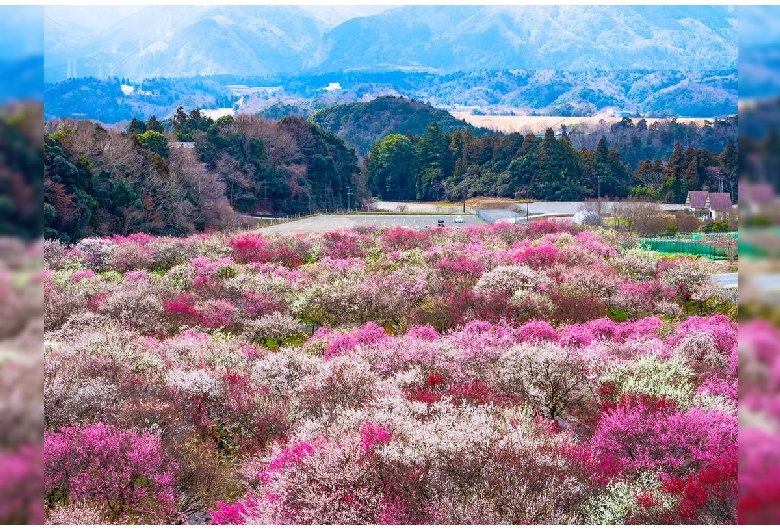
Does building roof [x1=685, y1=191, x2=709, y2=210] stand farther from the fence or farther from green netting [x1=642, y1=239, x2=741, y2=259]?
green netting [x1=642, y1=239, x2=741, y2=259]

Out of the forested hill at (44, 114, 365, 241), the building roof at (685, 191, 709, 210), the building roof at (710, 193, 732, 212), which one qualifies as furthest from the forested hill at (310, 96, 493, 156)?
the building roof at (710, 193, 732, 212)

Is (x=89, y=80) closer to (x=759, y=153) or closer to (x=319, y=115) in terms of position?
(x=319, y=115)

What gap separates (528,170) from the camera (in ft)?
207

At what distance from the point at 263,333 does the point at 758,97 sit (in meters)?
13.3

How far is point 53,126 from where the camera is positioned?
37812mm

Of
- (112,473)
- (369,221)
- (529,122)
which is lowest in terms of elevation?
(369,221)

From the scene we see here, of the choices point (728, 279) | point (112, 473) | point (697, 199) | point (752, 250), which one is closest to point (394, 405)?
point (112, 473)

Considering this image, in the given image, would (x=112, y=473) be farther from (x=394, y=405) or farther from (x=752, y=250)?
(x=752, y=250)

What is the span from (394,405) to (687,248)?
26995 mm

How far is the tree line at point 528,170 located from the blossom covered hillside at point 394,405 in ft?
141

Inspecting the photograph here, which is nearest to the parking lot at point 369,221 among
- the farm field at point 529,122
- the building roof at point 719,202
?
the building roof at point 719,202

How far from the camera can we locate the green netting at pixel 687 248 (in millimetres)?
29516

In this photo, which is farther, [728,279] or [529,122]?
[529,122]

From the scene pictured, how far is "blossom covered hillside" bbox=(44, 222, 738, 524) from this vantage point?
18.0 ft
